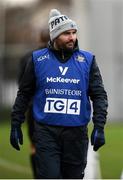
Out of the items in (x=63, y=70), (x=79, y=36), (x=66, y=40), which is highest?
(x=79, y=36)

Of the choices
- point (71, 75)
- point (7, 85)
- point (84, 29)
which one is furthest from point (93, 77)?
point (84, 29)

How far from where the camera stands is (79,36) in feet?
97.8

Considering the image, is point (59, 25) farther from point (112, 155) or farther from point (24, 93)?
point (112, 155)

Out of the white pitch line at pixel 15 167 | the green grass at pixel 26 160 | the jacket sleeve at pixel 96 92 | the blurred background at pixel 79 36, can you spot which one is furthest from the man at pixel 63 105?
the blurred background at pixel 79 36

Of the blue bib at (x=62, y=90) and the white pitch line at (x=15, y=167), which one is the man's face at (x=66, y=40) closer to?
the blue bib at (x=62, y=90)

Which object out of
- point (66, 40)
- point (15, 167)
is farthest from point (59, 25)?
point (15, 167)

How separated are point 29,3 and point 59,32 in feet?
72.7

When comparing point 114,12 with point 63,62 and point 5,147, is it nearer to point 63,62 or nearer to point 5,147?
point 5,147

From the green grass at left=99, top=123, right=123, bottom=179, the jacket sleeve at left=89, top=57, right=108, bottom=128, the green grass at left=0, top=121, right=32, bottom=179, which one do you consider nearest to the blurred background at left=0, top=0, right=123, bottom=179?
the green grass at left=99, top=123, right=123, bottom=179

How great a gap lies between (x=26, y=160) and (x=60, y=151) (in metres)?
7.34

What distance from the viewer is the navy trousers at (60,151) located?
9.25m

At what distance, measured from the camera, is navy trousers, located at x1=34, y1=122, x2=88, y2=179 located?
364 inches

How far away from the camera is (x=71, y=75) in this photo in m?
9.37

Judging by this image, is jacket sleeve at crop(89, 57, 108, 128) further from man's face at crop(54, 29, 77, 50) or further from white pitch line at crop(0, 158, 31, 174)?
white pitch line at crop(0, 158, 31, 174)
